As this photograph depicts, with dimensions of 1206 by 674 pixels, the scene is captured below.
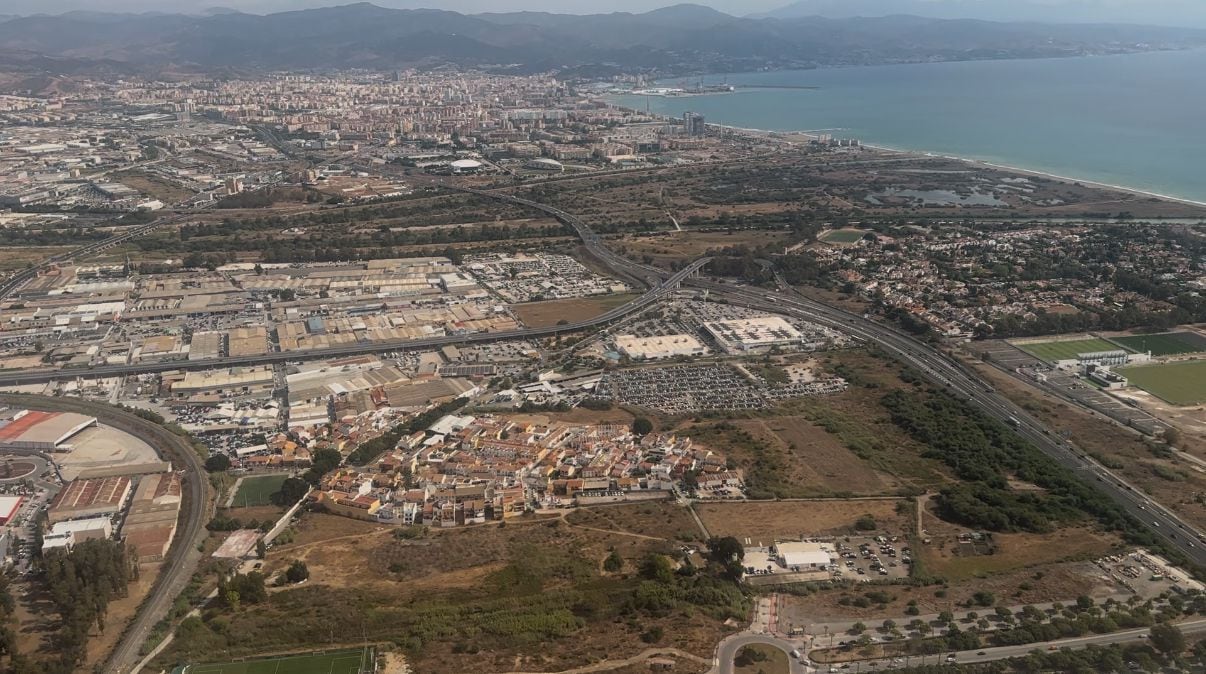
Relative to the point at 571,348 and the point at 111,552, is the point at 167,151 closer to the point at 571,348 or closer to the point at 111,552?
the point at 571,348

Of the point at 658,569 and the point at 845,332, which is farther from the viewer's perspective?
the point at 845,332

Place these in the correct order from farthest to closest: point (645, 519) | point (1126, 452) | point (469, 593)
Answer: point (1126, 452) → point (645, 519) → point (469, 593)

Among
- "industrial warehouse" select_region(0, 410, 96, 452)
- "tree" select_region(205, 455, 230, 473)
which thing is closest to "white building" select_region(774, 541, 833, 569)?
"tree" select_region(205, 455, 230, 473)

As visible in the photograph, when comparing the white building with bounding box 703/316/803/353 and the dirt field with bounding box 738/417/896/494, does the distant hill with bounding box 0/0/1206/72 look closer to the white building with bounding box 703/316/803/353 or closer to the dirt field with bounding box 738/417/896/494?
the white building with bounding box 703/316/803/353

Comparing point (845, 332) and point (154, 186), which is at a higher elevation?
point (154, 186)

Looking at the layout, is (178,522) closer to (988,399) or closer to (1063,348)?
(988,399)

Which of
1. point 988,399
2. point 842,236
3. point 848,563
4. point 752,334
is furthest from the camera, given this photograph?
point 842,236

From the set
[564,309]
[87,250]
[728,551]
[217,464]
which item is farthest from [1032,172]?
[87,250]
